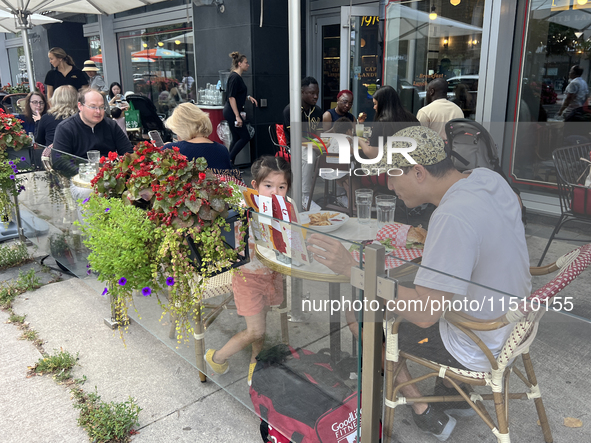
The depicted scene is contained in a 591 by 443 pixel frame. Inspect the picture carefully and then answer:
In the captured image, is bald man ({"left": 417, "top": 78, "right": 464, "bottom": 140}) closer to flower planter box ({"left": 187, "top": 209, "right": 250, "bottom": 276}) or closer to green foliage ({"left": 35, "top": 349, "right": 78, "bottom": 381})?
flower planter box ({"left": 187, "top": 209, "right": 250, "bottom": 276})

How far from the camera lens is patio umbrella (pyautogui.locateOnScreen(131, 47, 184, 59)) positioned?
11089 mm

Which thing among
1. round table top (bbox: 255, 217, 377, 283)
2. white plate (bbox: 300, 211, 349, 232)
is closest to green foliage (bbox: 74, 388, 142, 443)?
round table top (bbox: 255, 217, 377, 283)

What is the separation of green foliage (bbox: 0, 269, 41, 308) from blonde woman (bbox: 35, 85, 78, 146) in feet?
6.08

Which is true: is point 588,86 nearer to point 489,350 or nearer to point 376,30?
point 376,30

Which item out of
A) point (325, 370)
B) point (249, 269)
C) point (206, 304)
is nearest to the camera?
point (325, 370)

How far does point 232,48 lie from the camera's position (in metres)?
8.96

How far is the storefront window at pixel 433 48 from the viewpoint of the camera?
6.42 meters

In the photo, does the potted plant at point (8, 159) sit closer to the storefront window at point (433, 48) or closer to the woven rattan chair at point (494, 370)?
the woven rattan chair at point (494, 370)

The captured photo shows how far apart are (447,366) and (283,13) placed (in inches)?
328

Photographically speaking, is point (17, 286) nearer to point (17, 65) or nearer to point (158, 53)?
point (158, 53)

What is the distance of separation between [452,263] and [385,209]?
38.8 inches

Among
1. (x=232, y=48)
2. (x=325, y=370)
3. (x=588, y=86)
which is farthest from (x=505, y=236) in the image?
(x=232, y=48)

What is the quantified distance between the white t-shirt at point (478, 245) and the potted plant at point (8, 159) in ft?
13.1

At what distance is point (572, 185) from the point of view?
413 cm
